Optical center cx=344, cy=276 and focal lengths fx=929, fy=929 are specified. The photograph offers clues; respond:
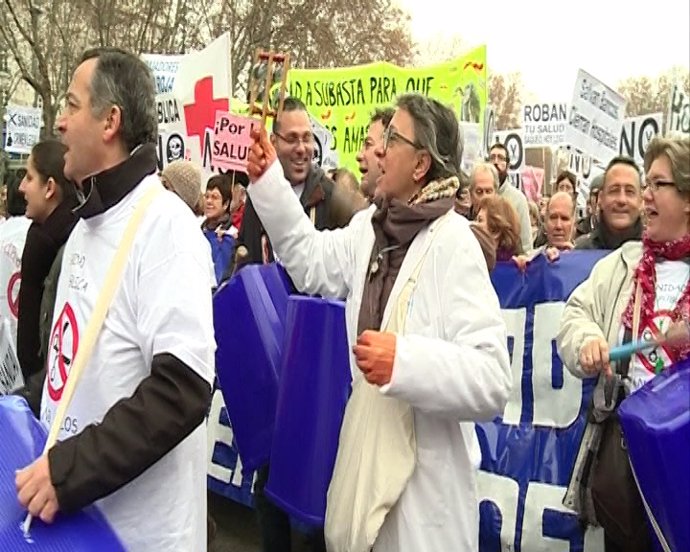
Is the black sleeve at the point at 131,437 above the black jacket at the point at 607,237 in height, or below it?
below

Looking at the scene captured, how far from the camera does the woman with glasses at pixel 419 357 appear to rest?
226cm

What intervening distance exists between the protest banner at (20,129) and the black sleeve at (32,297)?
12423mm

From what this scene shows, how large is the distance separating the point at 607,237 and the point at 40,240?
253 cm

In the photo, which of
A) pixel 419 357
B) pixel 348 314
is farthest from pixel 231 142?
pixel 419 357

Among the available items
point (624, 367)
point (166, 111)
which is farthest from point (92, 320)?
point (166, 111)

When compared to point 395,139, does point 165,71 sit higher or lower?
higher

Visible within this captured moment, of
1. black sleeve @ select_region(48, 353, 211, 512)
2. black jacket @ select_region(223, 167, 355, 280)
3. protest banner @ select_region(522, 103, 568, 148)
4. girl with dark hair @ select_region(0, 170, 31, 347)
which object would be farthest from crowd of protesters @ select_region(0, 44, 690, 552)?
protest banner @ select_region(522, 103, 568, 148)

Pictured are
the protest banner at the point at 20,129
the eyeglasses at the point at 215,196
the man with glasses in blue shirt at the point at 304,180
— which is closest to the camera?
the man with glasses in blue shirt at the point at 304,180

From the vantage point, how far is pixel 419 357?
2229 millimetres

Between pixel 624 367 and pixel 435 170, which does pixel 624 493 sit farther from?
pixel 435 170

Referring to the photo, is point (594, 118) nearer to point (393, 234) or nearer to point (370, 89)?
point (370, 89)

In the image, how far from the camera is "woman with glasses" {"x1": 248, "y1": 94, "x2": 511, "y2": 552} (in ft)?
7.43

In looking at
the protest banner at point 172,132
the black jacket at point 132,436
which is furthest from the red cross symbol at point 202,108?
the black jacket at point 132,436

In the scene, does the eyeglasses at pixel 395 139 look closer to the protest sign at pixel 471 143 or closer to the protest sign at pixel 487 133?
the protest sign at pixel 471 143
